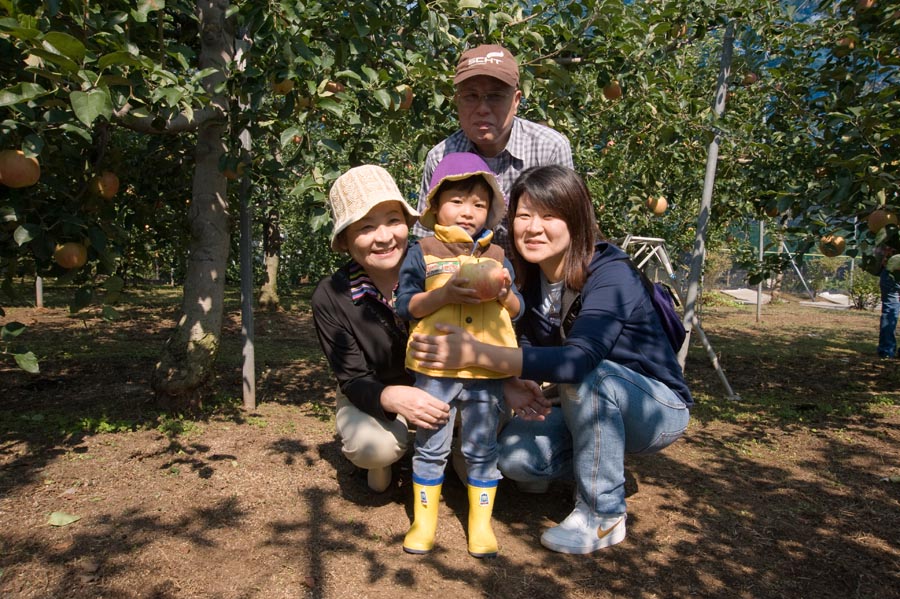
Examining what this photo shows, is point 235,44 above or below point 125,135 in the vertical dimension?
above

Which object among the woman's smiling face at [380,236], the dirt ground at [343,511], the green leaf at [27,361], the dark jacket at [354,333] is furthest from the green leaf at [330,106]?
the dirt ground at [343,511]

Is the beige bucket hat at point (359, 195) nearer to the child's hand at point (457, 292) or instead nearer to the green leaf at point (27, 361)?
the child's hand at point (457, 292)

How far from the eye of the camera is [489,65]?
7.72 feet

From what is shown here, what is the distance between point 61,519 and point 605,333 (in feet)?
6.43

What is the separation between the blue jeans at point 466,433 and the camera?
6.86 feet

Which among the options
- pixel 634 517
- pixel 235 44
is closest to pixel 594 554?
pixel 634 517

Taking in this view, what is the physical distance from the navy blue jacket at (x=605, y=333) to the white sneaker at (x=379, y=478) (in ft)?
2.68

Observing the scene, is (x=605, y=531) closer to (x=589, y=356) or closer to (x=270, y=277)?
(x=589, y=356)

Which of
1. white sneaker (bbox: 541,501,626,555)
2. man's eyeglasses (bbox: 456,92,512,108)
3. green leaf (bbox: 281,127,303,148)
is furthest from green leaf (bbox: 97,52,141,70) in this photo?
white sneaker (bbox: 541,501,626,555)

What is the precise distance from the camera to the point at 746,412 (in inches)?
169

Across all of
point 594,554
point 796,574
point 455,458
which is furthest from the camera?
point 455,458

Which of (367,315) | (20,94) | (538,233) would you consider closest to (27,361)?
(20,94)

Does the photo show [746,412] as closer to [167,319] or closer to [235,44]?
[235,44]

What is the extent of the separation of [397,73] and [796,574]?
2602 millimetres
